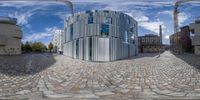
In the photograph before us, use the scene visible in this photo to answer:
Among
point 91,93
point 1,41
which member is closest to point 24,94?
point 91,93

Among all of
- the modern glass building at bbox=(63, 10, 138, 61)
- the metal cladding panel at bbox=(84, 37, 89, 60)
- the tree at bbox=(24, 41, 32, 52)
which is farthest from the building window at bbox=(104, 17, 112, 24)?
the tree at bbox=(24, 41, 32, 52)

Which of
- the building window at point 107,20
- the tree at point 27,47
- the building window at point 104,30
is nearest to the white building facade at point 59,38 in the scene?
the tree at point 27,47

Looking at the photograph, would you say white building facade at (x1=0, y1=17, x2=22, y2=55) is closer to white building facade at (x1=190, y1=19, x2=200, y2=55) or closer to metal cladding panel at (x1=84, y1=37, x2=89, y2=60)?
metal cladding panel at (x1=84, y1=37, x2=89, y2=60)

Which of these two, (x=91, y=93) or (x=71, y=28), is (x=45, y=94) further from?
(x=71, y=28)

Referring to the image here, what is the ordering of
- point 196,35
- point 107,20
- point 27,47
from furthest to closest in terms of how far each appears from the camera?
point 27,47, point 196,35, point 107,20

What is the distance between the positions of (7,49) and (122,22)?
2930 centimetres

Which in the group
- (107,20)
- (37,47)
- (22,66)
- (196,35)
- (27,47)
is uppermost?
(107,20)

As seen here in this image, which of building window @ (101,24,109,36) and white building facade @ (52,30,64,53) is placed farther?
white building facade @ (52,30,64,53)

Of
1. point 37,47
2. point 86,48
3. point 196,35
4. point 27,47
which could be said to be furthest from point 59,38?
point 196,35

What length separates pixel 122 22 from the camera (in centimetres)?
3384

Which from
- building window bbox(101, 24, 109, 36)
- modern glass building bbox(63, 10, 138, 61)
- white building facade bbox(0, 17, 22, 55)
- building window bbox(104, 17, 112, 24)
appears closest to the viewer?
modern glass building bbox(63, 10, 138, 61)

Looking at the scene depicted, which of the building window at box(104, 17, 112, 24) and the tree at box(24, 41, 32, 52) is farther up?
the building window at box(104, 17, 112, 24)

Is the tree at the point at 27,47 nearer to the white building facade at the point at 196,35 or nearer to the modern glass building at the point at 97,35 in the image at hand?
the modern glass building at the point at 97,35

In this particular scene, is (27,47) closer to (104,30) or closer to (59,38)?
(59,38)
